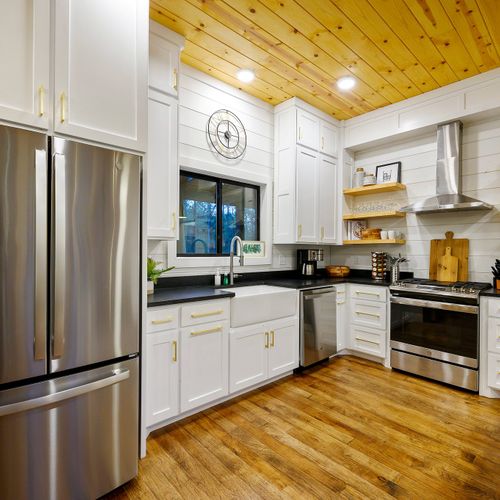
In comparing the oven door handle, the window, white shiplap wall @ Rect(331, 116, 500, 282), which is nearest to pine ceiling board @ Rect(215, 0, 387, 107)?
white shiplap wall @ Rect(331, 116, 500, 282)

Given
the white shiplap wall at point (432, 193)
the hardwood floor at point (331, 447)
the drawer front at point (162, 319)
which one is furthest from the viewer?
the white shiplap wall at point (432, 193)

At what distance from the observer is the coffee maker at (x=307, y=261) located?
393 cm

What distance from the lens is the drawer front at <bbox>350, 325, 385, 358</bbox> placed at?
3.39m

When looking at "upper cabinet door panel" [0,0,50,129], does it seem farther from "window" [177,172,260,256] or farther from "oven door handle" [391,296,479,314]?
"oven door handle" [391,296,479,314]

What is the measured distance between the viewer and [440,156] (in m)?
3.31

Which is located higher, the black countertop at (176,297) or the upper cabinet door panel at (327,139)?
the upper cabinet door panel at (327,139)

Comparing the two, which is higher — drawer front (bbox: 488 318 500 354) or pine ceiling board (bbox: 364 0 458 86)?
pine ceiling board (bbox: 364 0 458 86)

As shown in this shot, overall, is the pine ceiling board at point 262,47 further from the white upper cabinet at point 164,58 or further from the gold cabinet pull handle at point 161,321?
the gold cabinet pull handle at point 161,321

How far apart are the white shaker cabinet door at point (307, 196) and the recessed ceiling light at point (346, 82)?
28.4 inches

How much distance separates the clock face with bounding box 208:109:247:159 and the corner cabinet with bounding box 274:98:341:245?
1.65ft

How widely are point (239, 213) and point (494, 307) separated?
2526 millimetres

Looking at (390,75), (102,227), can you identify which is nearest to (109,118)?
(102,227)

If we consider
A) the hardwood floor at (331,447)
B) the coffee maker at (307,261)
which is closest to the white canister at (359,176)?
the coffee maker at (307,261)

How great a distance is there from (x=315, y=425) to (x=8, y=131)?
8.11 ft
